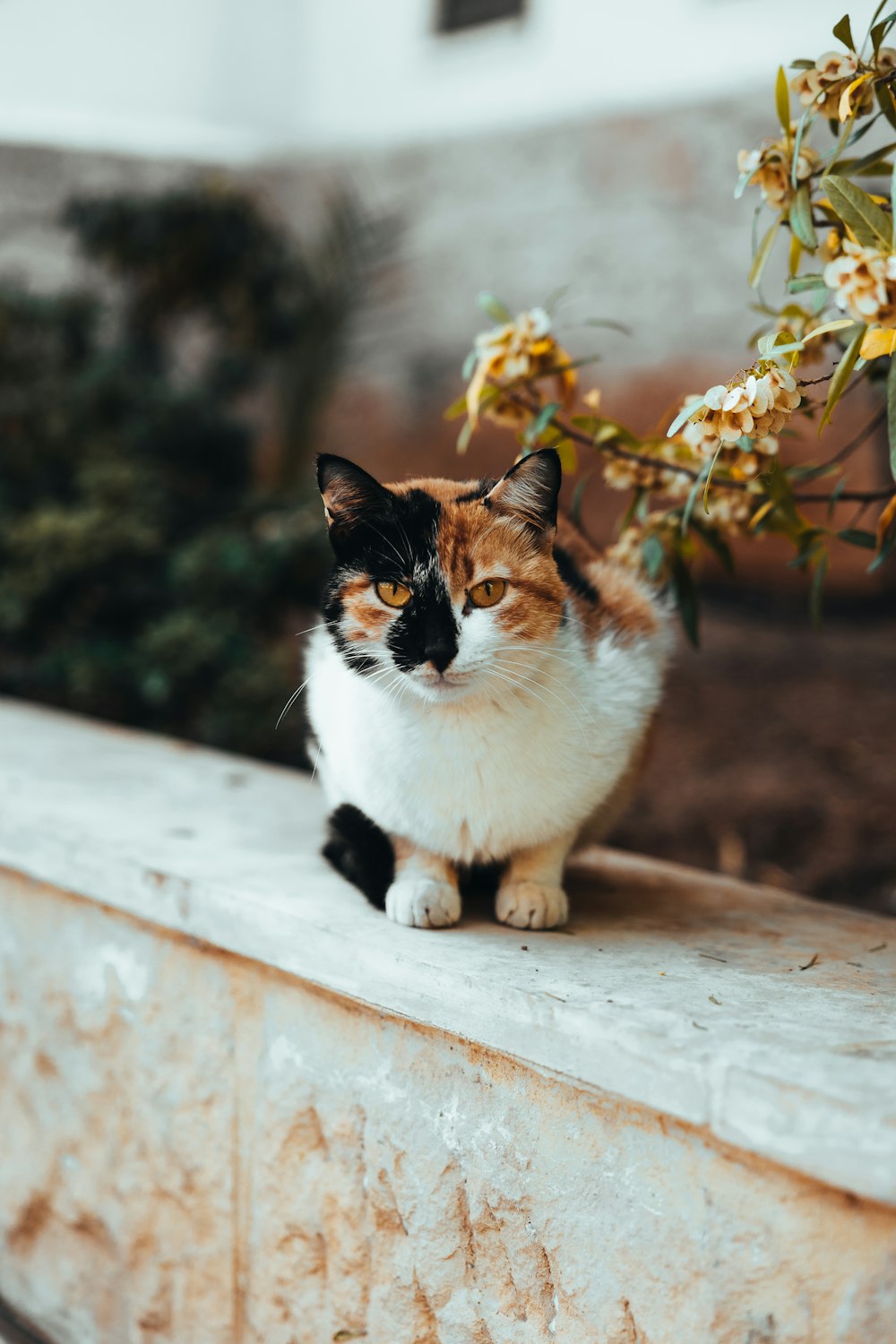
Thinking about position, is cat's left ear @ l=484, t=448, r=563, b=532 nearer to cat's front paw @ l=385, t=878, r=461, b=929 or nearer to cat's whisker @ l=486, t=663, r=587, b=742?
cat's whisker @ l=486, t=663, r=587, b=742

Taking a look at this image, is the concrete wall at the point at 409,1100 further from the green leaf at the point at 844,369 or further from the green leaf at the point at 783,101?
the green leaf at the point at 783,101

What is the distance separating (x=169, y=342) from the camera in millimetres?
3422

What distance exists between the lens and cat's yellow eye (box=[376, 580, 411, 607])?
960mm

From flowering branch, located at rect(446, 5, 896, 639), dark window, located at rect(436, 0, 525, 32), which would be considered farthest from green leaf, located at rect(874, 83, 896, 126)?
dark window, located at rect(436, 0, 525, 32)

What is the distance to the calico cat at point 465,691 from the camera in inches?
37.7

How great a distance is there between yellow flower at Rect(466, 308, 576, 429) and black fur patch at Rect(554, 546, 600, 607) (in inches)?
6.3

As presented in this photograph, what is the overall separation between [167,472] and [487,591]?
1943 mm

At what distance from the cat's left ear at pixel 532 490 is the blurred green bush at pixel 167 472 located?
4.27ft

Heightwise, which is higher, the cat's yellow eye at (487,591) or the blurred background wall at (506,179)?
the blurred background wall at (506,179)

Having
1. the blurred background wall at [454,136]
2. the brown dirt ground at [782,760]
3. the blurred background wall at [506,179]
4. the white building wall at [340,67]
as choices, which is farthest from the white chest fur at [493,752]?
the white building wall at [340,67]

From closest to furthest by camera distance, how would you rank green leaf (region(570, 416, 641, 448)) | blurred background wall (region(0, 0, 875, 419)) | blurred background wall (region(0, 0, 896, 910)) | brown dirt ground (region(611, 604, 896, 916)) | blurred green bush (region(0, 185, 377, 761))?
green leaf (region(570, 416, 641, 448)) < brown dirt ground (region(611, 604, 896, 916)) < blurred green bush (region(0, 185, 377, 761)) < blurred background wall (region(0, 0, 896, 910)) < blurred background wall (region(0, 0, 875, 419))

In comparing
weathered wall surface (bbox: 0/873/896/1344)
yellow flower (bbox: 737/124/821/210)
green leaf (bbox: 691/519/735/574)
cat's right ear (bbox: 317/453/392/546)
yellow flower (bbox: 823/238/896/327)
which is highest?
yellow flower (bbox: 737/124/821/210)

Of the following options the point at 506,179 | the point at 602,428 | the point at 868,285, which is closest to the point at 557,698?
the point at 602,428

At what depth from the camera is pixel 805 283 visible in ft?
3.20
